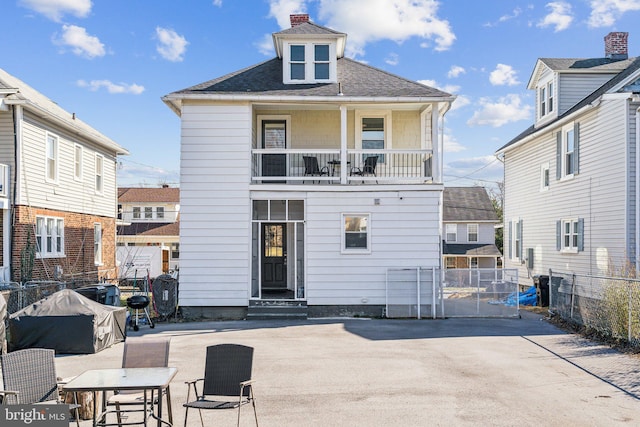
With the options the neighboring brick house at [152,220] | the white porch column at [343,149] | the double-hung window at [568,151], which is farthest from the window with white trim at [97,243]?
the double-hung window at [568,151]

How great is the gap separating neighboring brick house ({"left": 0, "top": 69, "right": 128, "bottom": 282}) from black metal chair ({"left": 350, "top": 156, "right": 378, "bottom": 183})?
9.33 m

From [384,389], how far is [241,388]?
3.13 meters

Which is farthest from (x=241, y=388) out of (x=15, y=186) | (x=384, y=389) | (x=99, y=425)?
(x=15, y=186)

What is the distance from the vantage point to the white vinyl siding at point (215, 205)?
1619 cm

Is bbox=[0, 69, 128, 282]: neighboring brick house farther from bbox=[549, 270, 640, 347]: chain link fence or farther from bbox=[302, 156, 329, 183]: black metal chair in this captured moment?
bbox=[549, 270, 640, 347]: chain link fence

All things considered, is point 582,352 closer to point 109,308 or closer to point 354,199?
point 354,199

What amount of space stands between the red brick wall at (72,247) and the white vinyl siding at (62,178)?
31cm

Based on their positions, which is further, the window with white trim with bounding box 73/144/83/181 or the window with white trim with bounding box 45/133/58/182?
the window with white trim with bounding box 73/144/83/181

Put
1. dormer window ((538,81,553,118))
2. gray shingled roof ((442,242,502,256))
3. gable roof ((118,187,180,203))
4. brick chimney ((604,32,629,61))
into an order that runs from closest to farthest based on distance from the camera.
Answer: dormer window ((538,81,553,118))
brick chimney ((604,32,629,61))
gray shingled roof ((442,242,502,256))
gable roof ((118,187,180,203))

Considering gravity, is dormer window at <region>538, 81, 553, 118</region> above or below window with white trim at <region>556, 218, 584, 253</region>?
above

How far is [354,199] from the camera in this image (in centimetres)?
1639

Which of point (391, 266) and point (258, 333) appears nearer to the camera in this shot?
point (258, 333)

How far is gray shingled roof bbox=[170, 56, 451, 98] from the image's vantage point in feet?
54.1

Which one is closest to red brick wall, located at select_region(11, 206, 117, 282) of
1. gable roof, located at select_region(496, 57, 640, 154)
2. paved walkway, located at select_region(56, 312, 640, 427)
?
paved walkway, located at select_region(56, 312, 640, 427)
